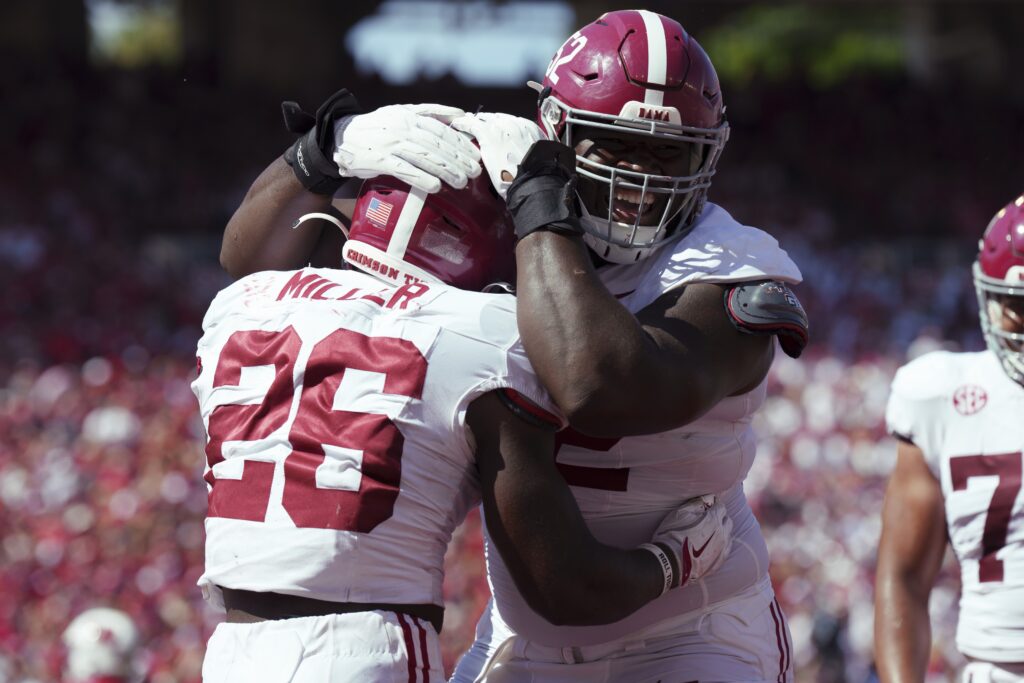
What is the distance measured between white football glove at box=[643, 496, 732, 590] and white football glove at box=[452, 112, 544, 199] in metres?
0.72

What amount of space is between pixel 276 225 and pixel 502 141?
695 mm

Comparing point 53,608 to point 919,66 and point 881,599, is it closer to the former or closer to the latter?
point 881,599

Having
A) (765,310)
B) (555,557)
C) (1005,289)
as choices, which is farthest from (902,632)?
(555,557)

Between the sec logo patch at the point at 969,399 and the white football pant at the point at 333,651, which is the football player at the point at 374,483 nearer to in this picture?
the white football pant at the point at 333,651

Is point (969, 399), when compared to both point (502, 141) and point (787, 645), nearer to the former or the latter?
point (787, 645)

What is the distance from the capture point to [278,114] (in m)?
18.7

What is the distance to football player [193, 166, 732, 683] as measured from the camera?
7.80 feet

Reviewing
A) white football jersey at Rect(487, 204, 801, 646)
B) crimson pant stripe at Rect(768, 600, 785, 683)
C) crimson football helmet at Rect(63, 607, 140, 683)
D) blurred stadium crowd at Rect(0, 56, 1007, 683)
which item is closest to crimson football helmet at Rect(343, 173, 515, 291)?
white football jersey at Rect(487, 204, 801, 646)

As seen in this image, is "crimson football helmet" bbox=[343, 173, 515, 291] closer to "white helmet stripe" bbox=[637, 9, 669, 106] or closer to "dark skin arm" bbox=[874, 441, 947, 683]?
"white helmet stripe" bbox=[637, 9, 669, 106]

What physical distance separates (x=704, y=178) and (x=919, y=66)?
82.4 ft

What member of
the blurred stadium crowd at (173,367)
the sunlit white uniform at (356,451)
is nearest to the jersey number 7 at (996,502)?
the sunlit white uniform at (356,451)

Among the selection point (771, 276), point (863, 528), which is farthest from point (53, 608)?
point (771, 276)

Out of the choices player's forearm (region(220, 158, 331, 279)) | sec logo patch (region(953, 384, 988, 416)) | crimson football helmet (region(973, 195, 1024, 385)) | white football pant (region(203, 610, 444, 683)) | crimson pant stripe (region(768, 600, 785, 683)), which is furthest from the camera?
sec logo patch (region(953, 384, 988, 416))

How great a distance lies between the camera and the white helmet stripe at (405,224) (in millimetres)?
2598
